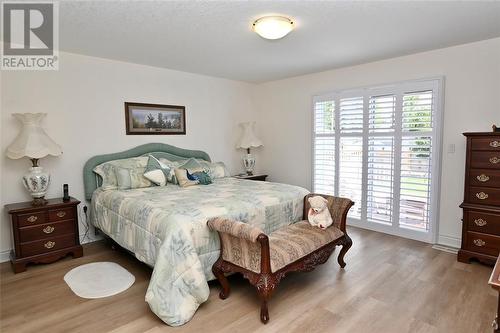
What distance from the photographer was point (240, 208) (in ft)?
9.09

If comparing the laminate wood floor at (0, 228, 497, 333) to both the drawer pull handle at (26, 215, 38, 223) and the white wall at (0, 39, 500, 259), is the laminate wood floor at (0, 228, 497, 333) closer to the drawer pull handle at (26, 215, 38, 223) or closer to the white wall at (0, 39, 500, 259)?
the drawer pull handle at (26, 215, 38, 223)

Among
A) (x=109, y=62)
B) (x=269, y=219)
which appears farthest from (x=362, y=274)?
(x=109, y=62)

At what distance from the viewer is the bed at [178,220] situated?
87.2 inches

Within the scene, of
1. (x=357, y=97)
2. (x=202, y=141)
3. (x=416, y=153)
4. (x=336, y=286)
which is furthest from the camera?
(x=202, y=141)

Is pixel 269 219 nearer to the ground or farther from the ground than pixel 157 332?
farther from the ground

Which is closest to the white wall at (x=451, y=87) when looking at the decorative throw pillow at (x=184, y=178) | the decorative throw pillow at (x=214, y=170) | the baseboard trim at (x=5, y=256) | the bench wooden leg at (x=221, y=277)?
the decorative throw pillow at (x=214, y=170)

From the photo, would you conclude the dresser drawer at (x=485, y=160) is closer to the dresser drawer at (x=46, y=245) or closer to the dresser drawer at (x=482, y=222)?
the dresser drawer at (x=482, y=222)

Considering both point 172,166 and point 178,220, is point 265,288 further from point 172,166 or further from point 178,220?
point 172,166

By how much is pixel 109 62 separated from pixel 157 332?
3424 millimetres

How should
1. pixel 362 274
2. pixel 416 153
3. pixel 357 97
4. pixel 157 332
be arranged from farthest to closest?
pixel 357 97 → pixel 416 153 → pixel 362 274 → pixel 157 332

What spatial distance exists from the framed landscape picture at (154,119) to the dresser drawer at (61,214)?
1355mm

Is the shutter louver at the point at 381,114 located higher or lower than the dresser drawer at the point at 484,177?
higher

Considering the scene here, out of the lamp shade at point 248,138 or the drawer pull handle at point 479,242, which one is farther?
the lamp shade at point 248,138

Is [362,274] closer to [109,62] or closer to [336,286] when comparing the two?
[336,286]
